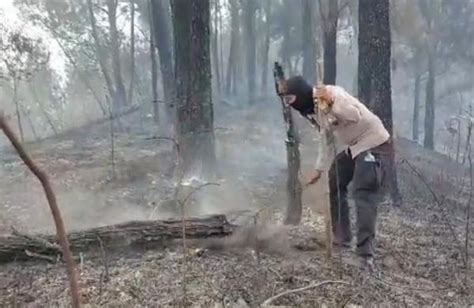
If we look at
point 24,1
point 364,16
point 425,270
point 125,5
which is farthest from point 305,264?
point 24,1

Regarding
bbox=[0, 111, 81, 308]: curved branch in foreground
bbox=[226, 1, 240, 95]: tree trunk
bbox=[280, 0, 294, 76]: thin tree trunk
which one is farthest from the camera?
bbox=[226, 1, 240, 95]: tree trunk

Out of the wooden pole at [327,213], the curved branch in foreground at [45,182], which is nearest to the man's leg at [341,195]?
the wooden pole at [327,213]

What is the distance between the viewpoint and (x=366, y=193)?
192 inches

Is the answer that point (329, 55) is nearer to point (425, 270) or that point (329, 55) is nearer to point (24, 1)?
point (425, 270)

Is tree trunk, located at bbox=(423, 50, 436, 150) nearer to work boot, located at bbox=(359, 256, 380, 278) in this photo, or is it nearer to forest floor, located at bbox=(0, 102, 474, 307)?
forest floor, located at bbox=(0, 102, 474, 307)

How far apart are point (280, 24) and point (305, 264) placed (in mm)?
26044

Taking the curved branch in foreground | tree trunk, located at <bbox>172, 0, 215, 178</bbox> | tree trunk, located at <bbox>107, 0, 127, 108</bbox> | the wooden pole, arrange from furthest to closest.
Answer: tree trunk, located at <bbox>107, 0, 127, 108</bbox> → tree trunk, located at <bbox>172, 0, 215, 178</bbox> → the wooden pole → the curved branch in foreground

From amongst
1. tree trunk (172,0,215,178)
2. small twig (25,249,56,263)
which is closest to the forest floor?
small twig (25,249,56,263)

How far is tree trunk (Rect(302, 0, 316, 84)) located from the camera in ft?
75.9

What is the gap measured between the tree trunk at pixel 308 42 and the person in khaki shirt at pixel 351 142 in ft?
59.0

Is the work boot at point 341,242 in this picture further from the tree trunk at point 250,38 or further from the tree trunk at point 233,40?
the tree trunk at point 233,40

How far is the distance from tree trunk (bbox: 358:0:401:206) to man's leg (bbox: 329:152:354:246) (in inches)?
144

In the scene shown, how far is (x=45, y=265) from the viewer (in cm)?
489

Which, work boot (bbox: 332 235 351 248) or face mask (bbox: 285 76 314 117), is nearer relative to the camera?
face mask (bbox: 285 76 314 117)
